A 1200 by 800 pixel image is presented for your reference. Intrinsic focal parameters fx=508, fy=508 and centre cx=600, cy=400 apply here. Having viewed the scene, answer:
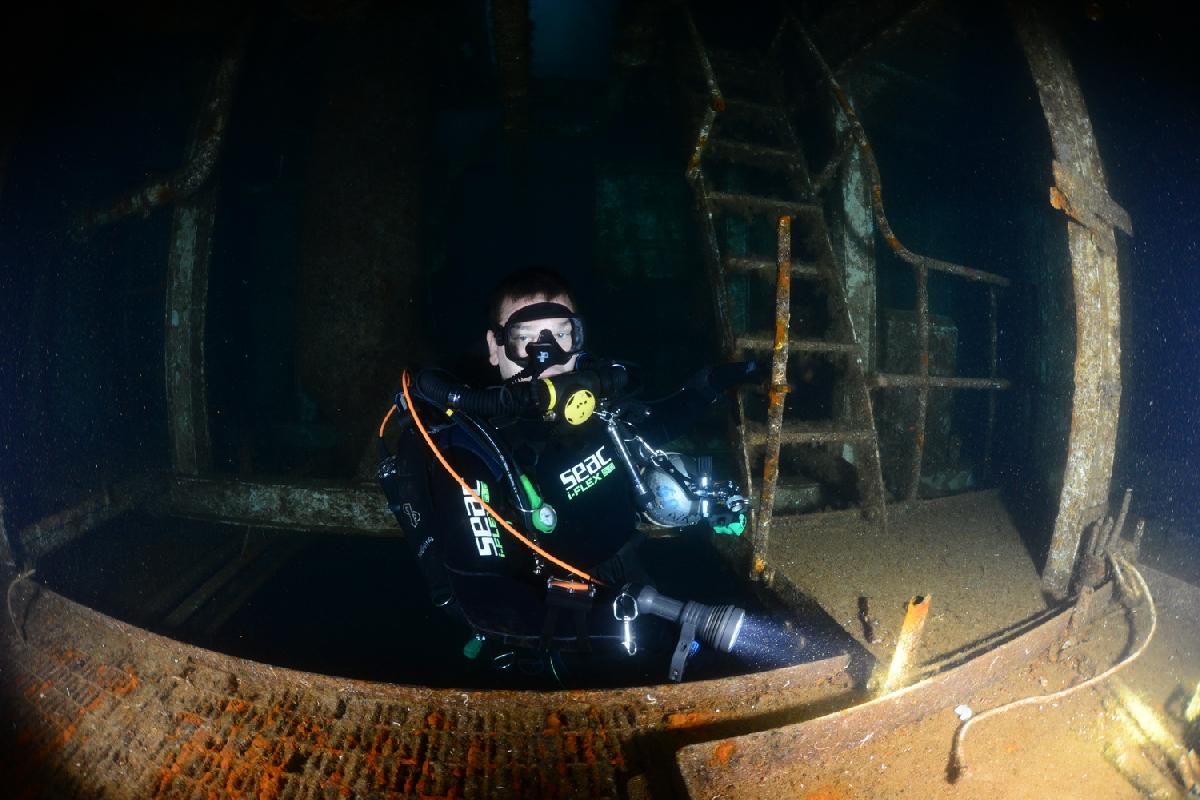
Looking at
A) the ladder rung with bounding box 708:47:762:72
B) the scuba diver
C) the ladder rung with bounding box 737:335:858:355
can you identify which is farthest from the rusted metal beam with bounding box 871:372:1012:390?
the ladder rung with bounding box 708:47:762:72

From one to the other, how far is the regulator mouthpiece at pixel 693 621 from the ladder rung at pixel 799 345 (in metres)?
1.49

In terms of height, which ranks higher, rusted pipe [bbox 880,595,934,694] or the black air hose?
the black air hose

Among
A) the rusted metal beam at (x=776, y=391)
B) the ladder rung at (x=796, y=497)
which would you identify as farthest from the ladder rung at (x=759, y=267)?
the ladder rung at (x=796, y=497)

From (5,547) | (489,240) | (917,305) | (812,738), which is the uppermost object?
(489,240)

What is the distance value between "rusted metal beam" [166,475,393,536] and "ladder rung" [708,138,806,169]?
3298mm

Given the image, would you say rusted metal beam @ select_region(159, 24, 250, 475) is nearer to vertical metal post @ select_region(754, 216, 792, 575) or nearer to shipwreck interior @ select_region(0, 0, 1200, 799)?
shipwreck interior @ select_region(0, 0, 1200, 799)

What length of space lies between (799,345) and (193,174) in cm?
406

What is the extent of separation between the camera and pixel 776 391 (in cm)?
257

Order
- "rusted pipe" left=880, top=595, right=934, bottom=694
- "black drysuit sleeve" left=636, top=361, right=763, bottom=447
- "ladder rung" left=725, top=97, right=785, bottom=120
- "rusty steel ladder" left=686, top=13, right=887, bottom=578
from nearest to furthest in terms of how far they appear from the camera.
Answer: "rusted pipe" left=880, top=595, right=934, bottom=694 < "rusty steel ladder" left=686, top=13, right=887, bottom=578 < "black drysuit sleeve" left=636, top=361, right=763, bottom=447 < "ladder rung" left=725, top=97, right=785, bottom=120

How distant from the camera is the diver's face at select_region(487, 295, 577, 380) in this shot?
250 cm

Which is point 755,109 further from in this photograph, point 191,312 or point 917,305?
point 191,312

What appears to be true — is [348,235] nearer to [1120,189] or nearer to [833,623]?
[833,623]

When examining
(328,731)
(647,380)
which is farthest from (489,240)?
(328,731)

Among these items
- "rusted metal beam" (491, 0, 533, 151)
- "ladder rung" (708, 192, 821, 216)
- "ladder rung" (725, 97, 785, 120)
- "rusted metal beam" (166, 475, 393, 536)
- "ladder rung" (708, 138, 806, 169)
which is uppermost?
"rusted metal beam" (491, 0, 533, 151)
